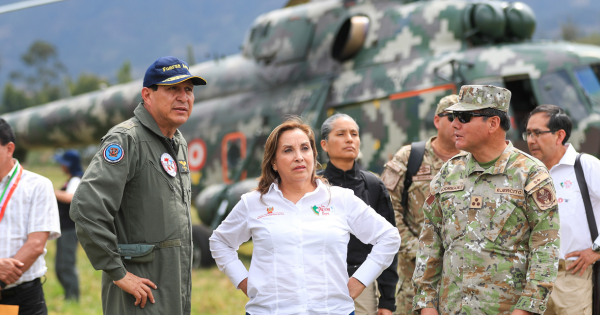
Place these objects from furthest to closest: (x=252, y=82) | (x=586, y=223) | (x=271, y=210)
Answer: (x=252, y=82)
(x=586, y=223)
(x=271, y=210)

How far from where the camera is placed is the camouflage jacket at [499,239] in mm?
2578

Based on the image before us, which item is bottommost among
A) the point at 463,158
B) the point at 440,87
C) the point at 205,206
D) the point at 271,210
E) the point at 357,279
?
the point at 205,206

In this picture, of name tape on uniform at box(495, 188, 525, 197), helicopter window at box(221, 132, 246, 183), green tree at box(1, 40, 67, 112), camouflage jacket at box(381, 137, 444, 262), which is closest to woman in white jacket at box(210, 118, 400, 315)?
name tape on uniform at box(495, 188, 525, 197)

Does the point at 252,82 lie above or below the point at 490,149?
above

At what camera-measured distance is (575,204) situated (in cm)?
361

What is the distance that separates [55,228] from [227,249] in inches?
55.4

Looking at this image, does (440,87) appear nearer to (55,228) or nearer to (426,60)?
(426,60)

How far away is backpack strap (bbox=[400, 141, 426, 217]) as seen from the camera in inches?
157

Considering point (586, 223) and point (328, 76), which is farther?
point (328, 76)

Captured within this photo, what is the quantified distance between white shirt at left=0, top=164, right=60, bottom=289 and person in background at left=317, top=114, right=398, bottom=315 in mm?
1763

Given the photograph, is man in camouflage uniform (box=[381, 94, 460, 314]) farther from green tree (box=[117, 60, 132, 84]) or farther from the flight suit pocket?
green tree (box=[117, 60, 132, 84])

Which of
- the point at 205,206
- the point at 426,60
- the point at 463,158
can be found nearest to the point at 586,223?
the point at 463,158

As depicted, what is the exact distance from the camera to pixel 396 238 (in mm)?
2916

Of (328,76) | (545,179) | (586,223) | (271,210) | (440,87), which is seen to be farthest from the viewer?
(328,76)
